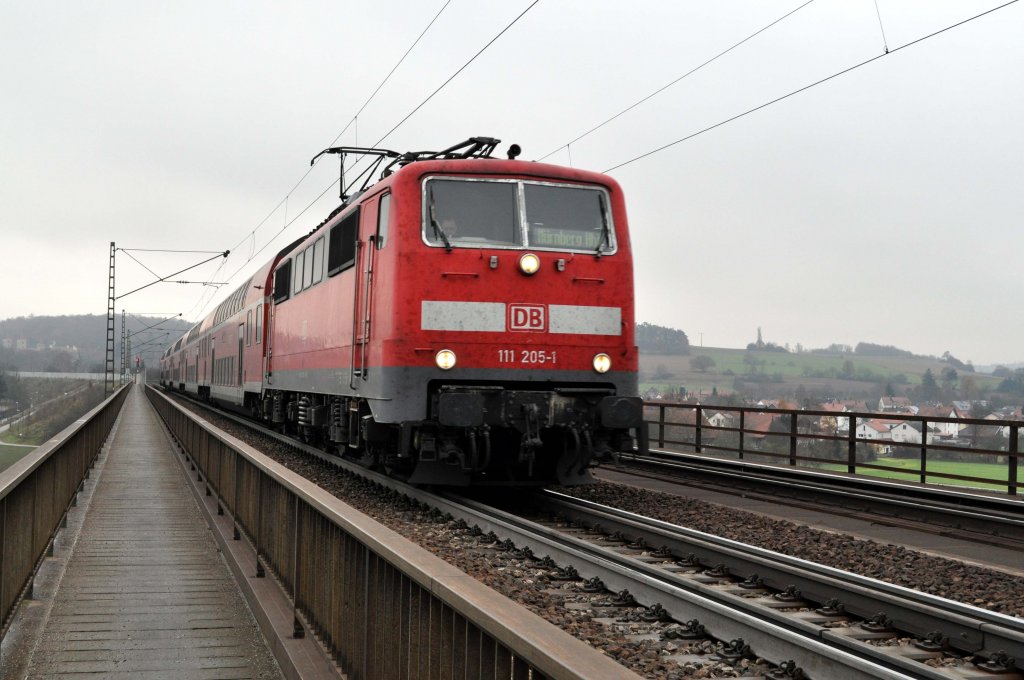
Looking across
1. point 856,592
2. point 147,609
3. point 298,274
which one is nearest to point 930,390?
point 298,274

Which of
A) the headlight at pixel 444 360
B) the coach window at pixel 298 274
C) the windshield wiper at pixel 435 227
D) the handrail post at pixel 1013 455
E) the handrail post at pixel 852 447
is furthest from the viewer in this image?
the coach window at pixel 298 274

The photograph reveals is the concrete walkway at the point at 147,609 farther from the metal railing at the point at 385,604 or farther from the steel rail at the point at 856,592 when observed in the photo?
the steel rail at the point at 856,592

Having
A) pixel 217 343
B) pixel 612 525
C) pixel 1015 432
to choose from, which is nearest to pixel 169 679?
pixel 612 525

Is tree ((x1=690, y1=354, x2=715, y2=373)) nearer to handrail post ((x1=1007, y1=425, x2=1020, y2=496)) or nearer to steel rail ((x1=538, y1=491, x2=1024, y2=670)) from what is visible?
handrail post ((x1=1007, y1=425, x2=1020, y2=496))

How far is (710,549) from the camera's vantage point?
8227 mm

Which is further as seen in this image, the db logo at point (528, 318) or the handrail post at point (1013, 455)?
Result: the handrail post at point (1013, 455)

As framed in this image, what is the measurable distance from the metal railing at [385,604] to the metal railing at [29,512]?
1.50 meters

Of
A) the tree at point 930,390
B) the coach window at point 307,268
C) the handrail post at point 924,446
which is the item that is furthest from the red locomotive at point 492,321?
the tree at point 930,390

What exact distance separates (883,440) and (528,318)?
6.84 meters

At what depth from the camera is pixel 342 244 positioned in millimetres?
13969

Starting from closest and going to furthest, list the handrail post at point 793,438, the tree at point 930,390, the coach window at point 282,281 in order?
the handrail post at point 793,438
the coach window at point 282,281
the tree at point 930,390

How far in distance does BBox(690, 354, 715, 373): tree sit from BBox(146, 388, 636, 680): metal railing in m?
35.1

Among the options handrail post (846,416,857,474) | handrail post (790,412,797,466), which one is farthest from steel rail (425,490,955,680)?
handrail post (790,412,797,466)

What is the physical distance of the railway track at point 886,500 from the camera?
414 inches
